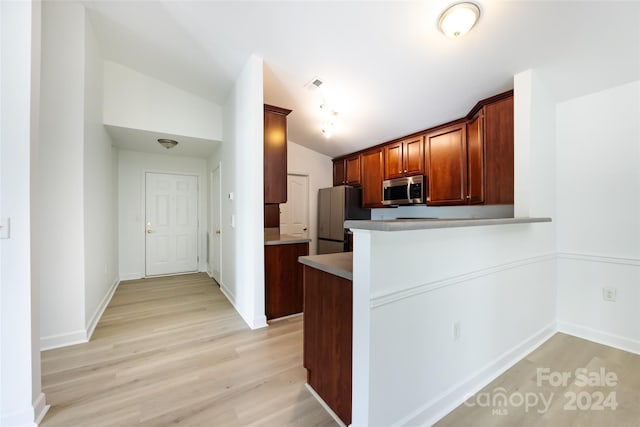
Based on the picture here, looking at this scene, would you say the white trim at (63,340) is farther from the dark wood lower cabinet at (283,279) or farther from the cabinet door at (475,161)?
the cabinet door at (475,161)

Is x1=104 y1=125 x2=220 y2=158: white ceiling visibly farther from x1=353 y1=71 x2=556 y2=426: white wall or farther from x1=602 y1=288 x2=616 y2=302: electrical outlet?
x1=602 y1=288 x2=616 y2=302: electrical outlet

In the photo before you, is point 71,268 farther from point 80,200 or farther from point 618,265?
point 618,265

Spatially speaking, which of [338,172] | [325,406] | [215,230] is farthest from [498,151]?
[215,230]

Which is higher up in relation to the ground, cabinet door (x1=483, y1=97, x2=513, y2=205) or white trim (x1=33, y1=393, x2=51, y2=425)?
cabinet door (x1=483, y1=97, x2=513, y2=205)

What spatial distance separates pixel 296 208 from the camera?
4926 mm

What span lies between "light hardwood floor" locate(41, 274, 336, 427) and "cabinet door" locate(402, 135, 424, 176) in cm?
241

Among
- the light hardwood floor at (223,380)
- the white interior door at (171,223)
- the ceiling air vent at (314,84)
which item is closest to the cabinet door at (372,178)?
the ceiling air vent at (314,84)

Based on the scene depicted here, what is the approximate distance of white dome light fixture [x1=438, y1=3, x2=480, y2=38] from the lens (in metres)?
1.68

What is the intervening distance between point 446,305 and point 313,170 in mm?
3872

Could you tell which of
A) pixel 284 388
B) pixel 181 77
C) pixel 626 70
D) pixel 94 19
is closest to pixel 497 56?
pixel 626 70

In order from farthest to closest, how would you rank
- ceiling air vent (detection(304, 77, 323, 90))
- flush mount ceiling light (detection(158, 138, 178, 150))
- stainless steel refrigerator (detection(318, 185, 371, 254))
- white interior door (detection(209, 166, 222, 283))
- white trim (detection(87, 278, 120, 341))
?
stainless steel refrigerator (detection(318, 185, 371, 254))
white interior door (detection(209, 166, 222, 283))
flush mount ceiling light (detection(158, 138, 178, 150))
ceiling air vent (detection(304, 77, 323, 90))
white trim (detection(87, 278, 120, 341))

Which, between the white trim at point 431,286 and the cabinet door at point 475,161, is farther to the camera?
the cabinet door at point 475,161

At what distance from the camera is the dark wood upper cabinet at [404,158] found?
3.51 metres

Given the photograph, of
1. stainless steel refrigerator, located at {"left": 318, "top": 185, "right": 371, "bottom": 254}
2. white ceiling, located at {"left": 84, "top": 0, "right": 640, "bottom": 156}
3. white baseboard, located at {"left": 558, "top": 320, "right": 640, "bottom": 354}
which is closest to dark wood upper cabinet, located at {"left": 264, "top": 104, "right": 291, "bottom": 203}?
white ceiling, located at {"left": 84, "top": 0, "right": 640, "bottom": 156}
